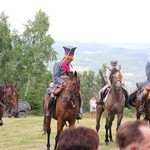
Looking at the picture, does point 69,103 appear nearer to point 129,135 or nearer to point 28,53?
point 129,135

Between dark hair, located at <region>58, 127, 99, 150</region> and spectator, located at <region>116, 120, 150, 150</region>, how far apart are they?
0.19 metres

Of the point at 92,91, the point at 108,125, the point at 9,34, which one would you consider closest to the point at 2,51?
the point at 9,34

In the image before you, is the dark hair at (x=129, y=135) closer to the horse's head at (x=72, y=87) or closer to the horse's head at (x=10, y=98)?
the horse's head at (x=72, y=87)

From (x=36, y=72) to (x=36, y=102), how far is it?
1380cm

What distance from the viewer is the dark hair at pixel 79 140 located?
3.39 meters

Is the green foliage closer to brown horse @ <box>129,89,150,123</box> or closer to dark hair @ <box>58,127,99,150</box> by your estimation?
brown horse @ <box>129,89,150,123</box>

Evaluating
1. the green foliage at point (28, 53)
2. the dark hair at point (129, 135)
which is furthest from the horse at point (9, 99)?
the green foliage at point (28, 53)

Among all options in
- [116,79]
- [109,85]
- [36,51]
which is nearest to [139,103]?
[109,85]

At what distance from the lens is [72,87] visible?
12.2 metres

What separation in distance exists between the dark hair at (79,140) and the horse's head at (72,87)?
865 cm

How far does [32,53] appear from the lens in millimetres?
60031

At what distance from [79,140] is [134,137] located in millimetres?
392

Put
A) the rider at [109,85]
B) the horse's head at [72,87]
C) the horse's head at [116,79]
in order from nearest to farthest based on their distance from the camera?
the horse's head at [72,87] → the horse's head at [116,79] → the rider at [109,85]

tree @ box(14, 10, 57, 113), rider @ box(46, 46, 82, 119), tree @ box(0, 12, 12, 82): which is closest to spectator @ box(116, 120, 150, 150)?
rider @ box(46, 46, 82, 119)
